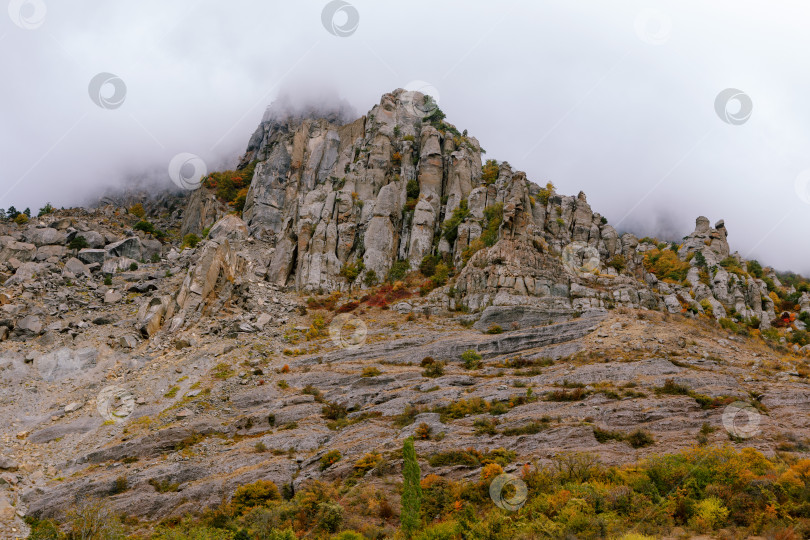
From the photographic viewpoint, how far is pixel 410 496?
2003 cm

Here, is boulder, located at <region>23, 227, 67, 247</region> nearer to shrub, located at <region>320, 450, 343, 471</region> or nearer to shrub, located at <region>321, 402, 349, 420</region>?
shrub, located at <region>321, 402, 349, 420</region>

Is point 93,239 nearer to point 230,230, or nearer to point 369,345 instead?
point 230,230

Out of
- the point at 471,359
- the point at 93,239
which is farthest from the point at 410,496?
the point at 93,239

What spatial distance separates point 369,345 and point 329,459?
658 inches

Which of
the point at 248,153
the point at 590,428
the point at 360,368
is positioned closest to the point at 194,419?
the point at 360,368

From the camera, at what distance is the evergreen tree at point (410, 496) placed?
62.6 ft

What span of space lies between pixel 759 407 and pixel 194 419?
1242 inches

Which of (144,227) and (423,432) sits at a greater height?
(144,227)

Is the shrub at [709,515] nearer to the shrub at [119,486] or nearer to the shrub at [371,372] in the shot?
the shrub at [371,372]

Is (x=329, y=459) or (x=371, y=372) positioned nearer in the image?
(x=329, y=459)

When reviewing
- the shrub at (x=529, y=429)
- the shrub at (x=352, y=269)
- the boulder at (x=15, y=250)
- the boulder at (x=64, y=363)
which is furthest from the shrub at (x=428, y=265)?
the boulder at (x=15, y=250)

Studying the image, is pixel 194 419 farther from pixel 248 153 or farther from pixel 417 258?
pixel 248 153

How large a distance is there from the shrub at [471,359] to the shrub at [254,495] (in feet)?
55.4

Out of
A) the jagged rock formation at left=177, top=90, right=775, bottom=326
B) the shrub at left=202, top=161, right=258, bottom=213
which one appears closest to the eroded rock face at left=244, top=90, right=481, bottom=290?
the jagged rock formation at left=177, top=90, right=775, bottom=326
